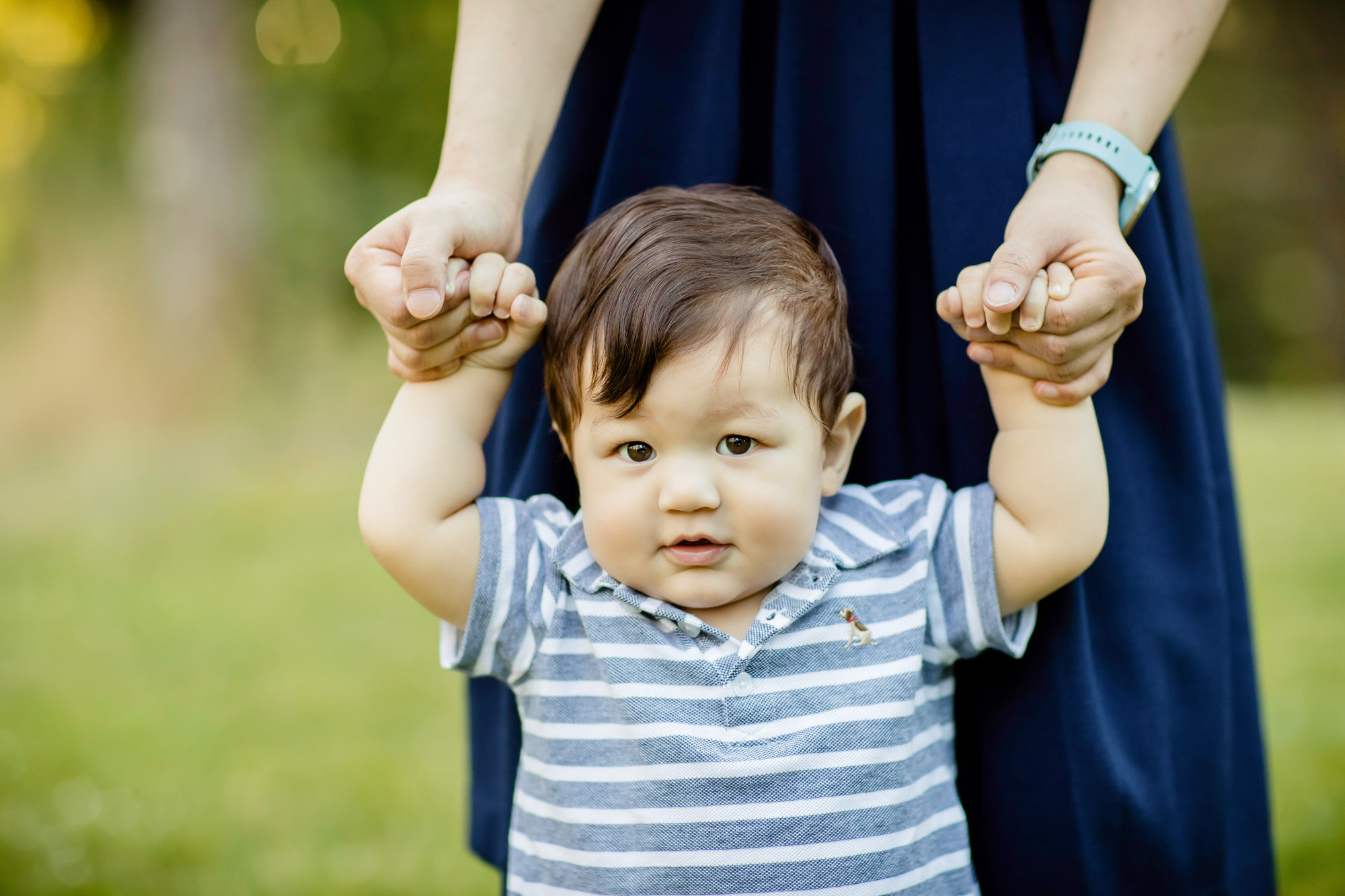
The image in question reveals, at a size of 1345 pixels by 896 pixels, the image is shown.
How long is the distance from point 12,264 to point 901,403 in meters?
7.29

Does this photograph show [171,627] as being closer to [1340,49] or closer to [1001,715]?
[1001,715]

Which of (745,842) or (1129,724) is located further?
(1129,724)

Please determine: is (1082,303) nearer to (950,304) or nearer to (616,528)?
(950,304)

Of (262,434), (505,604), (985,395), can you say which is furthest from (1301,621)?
(262,434)

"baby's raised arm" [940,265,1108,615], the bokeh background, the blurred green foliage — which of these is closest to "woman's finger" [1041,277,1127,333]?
"baby's raised arm" [940,265,1108,615]

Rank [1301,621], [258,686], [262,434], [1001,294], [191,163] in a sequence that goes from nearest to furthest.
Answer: [1001,294]
[258,686]
[1301,621]
[262,434]
[191,163]

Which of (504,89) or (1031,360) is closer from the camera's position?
(1031,360)

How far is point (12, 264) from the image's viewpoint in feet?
23.0

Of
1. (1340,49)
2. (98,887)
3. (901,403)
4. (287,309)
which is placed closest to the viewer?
(901,403)

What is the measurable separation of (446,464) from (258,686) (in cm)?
248

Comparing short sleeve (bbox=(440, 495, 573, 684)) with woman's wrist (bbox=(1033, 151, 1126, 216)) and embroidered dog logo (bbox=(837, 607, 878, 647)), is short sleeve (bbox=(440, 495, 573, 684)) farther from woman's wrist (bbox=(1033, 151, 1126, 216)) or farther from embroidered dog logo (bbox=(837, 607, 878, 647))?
woman's wrist (bbox=(1033, 151, 1126, 216))

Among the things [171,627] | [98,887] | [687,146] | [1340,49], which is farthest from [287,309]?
[1340,49]

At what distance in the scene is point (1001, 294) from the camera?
1.13m

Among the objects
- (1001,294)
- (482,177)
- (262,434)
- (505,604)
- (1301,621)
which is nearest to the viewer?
(1001,294)
